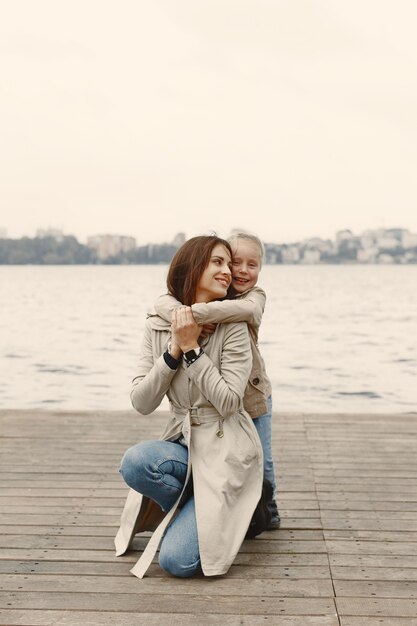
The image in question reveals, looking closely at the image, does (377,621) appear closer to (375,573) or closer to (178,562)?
(375,573)

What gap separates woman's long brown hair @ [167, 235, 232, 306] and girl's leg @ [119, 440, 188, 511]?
0.58 meters

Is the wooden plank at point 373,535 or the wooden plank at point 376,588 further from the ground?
the wooden plank at point 376,588

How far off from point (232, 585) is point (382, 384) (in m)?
12.0

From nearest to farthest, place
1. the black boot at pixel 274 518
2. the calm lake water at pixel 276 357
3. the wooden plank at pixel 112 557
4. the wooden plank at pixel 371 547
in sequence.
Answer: the wooden plank at pixel 112 557 < the wooden plank at pixel 371 547 < the black boot at pixel 274 518 < the calm lake water at pixel 276 357

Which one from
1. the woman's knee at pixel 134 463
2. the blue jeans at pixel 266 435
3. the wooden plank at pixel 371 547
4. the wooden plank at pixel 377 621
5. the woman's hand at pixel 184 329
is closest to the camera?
the wooden plank at pixel 377 621

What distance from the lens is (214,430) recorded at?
129 inches

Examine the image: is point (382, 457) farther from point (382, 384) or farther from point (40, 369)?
point (40, 369)

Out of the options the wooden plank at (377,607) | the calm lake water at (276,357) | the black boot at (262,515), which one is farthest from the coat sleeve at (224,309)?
the calm lake water at (276,357)

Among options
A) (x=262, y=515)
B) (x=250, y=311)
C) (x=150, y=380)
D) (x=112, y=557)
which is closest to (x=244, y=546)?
(x=262, y=515)

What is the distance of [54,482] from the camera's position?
4574 millimetres

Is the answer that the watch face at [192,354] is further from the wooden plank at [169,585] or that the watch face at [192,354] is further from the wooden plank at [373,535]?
the wooden plank at [373,535]

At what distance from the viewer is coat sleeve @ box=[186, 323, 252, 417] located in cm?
315

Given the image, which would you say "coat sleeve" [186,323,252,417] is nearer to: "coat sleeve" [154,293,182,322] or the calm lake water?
"coat sleeve" [154,293,182,322]

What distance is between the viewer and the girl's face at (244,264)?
3.38m
